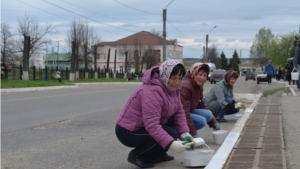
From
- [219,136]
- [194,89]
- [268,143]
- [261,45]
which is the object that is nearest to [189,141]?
[268,143]

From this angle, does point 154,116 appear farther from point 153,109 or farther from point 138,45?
point 138,45

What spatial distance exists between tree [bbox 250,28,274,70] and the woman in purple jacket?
475ft

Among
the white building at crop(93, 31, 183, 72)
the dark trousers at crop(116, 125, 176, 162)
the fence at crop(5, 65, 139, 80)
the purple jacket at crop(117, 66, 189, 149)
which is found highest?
the white building at crop(93, 31, 183, 72)

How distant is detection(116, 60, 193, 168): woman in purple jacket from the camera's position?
5441mm

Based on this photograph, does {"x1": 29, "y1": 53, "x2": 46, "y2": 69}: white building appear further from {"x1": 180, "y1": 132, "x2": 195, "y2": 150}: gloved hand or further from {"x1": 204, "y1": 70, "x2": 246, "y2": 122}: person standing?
{"x1": 180, "y1": 132, "x2": 195, "y2": 150}: gloved hand

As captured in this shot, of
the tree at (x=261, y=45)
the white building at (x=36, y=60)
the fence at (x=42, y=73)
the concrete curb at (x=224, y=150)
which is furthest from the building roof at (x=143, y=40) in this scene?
the concrete curb at (x=224, y=150)

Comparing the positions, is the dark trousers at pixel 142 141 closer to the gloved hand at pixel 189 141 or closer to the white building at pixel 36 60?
the gloved hand at pixel 189 141

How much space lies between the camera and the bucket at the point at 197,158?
5.73 m

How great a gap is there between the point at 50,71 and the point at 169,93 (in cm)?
4743

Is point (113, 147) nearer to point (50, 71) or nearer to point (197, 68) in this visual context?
point (197, 68)

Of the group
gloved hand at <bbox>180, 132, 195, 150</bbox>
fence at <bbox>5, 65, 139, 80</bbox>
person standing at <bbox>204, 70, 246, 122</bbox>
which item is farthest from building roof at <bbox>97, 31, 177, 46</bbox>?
gloved hand at <bbox>180, 132, 195, 150</bbox>

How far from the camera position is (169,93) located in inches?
226

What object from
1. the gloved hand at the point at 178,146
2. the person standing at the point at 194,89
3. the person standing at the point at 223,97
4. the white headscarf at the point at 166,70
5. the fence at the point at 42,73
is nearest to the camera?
the gloved hand at the point at 178,146

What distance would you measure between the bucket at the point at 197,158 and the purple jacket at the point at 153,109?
0.29 metres
